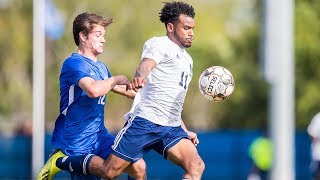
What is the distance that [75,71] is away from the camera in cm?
1111

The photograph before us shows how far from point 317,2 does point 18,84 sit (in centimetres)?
1150

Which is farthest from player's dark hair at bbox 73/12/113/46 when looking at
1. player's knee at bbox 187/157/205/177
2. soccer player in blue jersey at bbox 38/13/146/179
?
player's knee at bbox 187/157/205/177

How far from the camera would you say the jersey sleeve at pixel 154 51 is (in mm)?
10859

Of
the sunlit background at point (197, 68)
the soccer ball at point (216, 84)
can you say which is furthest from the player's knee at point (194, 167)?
the sunlit background at point (197, 68)

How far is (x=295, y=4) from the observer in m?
30.7

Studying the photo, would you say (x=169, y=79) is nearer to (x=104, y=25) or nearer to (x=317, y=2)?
(x=104, y=25)

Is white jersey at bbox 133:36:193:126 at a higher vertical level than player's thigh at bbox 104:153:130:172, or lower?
higher

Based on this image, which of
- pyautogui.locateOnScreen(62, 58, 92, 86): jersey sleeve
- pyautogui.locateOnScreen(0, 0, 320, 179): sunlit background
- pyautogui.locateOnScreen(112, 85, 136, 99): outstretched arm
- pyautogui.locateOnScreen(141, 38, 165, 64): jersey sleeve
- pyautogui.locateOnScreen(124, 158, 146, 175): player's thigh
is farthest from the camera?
pyautogui.locateOnScreen(0, 0, 320, 179): sunlit background

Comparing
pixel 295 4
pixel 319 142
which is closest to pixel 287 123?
pixel 319 142

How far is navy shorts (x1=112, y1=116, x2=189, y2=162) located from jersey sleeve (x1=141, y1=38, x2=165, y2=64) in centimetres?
66

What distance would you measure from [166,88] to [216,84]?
586 millimetres

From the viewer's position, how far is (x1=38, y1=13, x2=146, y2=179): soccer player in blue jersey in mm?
11227

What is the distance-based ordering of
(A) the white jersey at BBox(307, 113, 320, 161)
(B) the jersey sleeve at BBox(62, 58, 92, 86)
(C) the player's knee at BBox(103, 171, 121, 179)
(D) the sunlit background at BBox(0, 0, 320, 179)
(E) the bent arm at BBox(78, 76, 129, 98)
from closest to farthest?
(E) the bent arm at BBox(78, 76, 129, 98) < (B) the jersey sleeve at BBox(62, 58, 92, 86) < (C) the player's knee at BBox(103, 171, 121, 179) < (A) the white jersey at BBox(307, 113, 320, 161) < (D) the sunlit background at BBox(0, 0, 320, 179)

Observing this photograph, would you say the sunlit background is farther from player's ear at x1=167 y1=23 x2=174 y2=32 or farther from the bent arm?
the bent arm
